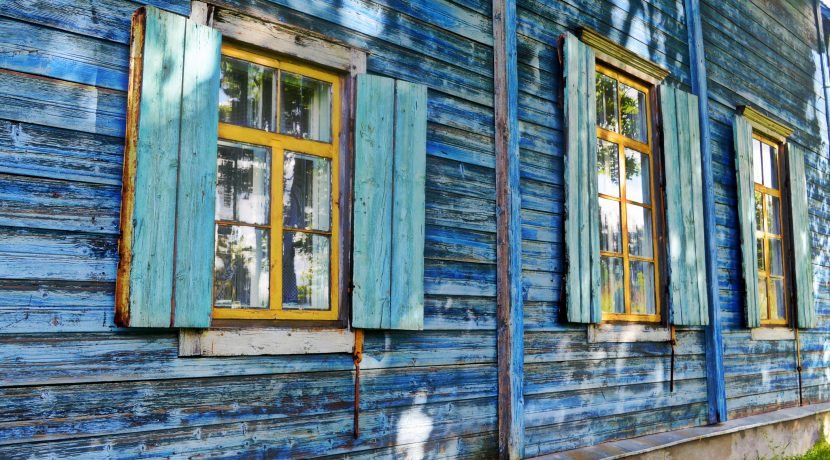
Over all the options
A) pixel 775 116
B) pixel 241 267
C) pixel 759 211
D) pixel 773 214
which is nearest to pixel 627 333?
pixel 759 211

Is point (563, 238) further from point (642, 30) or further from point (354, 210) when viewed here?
point (642, 30)

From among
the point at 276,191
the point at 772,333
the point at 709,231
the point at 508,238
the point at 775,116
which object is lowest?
the point at 772,333

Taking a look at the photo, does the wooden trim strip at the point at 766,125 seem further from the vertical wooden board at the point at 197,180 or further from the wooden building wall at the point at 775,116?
the vertical wooden board at the point at 197,180

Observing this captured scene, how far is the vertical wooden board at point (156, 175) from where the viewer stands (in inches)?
104

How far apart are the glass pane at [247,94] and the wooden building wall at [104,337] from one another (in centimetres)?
25

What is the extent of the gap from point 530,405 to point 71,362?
8.31 feet

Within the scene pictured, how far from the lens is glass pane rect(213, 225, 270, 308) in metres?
3.04

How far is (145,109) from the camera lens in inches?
106

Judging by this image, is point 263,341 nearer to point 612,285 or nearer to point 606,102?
point 612,285

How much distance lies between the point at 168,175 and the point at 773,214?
20.1 ft

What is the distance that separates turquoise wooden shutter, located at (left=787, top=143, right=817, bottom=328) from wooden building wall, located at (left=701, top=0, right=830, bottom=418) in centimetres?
29

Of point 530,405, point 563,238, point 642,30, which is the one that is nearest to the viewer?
point 530,405

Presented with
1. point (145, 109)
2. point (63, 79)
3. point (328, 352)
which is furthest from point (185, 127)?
point (328, 352)

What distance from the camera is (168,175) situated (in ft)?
9.01
